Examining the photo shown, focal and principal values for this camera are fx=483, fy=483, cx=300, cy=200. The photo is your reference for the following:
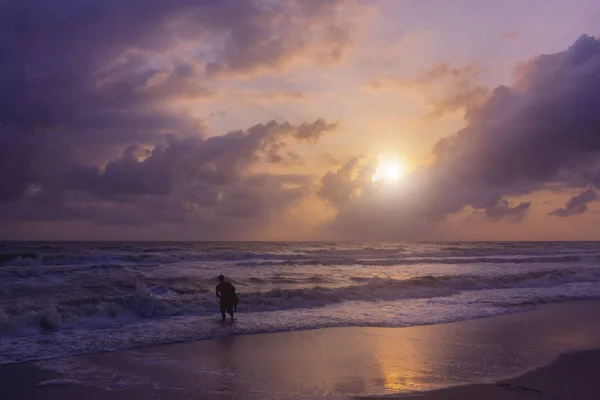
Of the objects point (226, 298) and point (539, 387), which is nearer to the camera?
point (539, 387)

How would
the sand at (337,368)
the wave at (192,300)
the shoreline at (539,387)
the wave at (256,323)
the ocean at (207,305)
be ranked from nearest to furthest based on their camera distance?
the shoreline at (539,387), the sand at (337,368), the wave at (256,323), the ocean at (207,305), the wave at (192,300)

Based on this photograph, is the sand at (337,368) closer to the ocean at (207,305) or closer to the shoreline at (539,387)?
the shoreline at (539,387)

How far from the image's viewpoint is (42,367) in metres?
10.1

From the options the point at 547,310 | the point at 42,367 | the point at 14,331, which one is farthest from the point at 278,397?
the point at 547,310

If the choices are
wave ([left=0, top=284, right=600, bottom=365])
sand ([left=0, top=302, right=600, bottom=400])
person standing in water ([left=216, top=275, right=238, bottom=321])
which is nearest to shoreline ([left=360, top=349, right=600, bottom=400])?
sand ([left=0, top=302, right=600, bottom=400])

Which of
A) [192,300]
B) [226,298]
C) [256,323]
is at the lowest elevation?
[256,323]

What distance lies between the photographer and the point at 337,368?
977cm

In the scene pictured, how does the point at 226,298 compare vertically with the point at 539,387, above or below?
above

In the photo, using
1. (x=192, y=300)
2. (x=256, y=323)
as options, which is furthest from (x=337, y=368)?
(x=192, y=300)

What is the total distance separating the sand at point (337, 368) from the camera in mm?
8352

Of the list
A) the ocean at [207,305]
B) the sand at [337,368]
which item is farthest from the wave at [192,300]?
the sand at [337,368]

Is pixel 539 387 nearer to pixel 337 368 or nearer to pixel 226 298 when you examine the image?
pixel 337 368

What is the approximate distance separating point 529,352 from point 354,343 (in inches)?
162

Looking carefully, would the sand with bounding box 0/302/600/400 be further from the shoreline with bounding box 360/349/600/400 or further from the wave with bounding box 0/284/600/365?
the wave with bounding box 0/284/600/365
